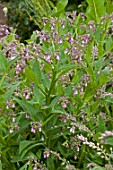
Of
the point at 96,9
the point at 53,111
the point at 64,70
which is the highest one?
the point at 96,9

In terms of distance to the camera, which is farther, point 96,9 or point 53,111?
point 96,9

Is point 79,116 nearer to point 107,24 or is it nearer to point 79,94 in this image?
point 79,94

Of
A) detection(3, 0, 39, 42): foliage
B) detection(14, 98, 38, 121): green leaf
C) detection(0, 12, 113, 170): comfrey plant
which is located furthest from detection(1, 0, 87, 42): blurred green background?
detection(14, 98, 38, 121): green leaf

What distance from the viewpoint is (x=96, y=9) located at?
2.26 metres

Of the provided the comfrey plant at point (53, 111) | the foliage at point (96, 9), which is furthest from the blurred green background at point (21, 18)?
the comfrey plant at point (53, 111)

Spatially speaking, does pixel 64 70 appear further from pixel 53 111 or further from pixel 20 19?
pixel 20 19

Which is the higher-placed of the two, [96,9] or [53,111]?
[96,9]

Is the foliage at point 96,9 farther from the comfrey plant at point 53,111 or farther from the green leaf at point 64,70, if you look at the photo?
the green leaf at point 64,70

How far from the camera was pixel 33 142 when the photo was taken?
1669 millimetres

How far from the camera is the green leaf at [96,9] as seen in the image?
224cm

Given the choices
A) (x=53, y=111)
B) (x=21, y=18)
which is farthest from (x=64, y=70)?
(x=21, y=18)

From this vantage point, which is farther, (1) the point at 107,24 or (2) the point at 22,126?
(1) the point at 107,24

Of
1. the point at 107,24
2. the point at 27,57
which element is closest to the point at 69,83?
the point at 27,57

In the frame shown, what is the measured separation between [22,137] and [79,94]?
0.86 feet
